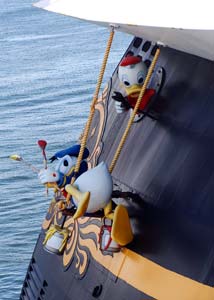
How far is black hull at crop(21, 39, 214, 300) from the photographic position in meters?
7.36

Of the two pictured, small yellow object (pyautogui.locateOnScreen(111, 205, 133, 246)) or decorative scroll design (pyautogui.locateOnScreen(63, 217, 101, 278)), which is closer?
small yellow object (pyautogui.locateOnScreen(111, 205, 133, 246))

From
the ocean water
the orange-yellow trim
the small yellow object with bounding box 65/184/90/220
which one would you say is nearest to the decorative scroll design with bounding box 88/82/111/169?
the orange-yellow trim

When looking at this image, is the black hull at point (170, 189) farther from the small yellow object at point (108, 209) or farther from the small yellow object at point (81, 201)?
the small yellow object at point (81, 201)

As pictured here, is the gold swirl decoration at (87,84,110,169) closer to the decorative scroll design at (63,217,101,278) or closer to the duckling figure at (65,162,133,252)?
the decorative scroll design at (63,217,101,278)

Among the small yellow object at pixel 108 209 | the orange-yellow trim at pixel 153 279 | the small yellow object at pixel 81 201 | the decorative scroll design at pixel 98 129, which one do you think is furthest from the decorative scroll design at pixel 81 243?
the small yellow object at pixel 81 201

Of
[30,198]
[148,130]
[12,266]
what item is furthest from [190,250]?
[30,198]

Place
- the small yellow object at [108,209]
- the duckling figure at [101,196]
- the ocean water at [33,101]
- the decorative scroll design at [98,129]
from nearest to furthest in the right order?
1. the duckling figure at [101,196]
2. the small yellow object at [108,209]
3. the decorative scroll design at [98,129]
4. the ocean water at [33,101]

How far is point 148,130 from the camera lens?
28.0 ft

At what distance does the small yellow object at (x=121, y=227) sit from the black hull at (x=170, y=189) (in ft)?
0.35

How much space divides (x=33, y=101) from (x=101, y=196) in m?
18.2

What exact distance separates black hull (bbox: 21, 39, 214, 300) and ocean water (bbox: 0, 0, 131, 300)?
6.17 metres

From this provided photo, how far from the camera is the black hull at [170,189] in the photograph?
7.36 meters

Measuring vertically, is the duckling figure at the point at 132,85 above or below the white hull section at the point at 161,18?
below

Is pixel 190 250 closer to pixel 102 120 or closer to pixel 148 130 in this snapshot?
pixel 148 130
